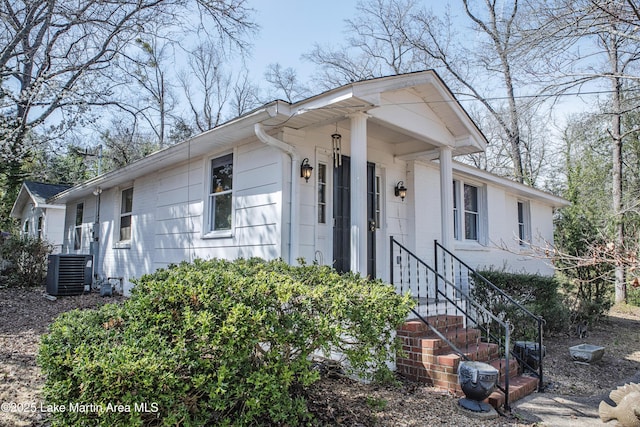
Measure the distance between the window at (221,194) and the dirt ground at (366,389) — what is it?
289 centimetres

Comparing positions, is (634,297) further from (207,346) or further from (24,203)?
(24,203)

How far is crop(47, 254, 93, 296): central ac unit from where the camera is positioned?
8695 mm

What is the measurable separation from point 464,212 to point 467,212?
23 cm

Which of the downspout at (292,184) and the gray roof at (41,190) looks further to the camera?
the gray roof at (41,190)

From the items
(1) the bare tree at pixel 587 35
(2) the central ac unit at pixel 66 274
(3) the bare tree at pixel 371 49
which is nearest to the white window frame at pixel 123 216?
(2) the central ac unit at pixel 66 274

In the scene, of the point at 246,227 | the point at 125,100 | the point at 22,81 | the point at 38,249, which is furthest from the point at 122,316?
the point at 125,100

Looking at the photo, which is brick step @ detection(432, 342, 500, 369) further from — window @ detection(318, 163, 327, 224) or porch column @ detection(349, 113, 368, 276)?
window @ detection(318, 163, 327, 224)

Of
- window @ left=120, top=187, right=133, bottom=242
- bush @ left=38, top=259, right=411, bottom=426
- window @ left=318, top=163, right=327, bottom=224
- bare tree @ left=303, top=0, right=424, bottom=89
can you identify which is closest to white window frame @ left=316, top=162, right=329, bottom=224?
window @ left=318, top=163, right=327, bottom=224

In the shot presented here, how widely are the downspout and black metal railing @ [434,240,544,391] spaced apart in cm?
232

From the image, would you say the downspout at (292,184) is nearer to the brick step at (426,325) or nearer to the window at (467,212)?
the brick step at (426,325)

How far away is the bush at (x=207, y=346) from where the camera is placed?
2516 mm

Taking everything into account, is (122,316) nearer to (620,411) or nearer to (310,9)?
(620,411)

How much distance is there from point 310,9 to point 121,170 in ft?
18.1

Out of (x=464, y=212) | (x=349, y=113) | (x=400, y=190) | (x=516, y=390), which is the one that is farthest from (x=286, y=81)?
(x=516, y=390)
